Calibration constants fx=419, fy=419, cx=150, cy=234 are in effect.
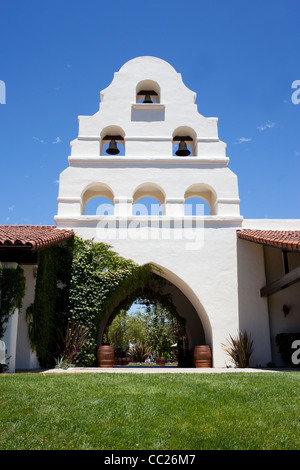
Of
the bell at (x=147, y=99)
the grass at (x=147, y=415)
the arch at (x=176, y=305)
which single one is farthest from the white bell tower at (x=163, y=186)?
the grass at (x=147, y=415)

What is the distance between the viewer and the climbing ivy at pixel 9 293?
9.86m

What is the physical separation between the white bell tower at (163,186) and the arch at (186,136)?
39 millimetres

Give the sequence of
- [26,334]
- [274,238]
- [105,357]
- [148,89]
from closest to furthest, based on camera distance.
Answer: [26,334], [274,238], [105,357], [148,89]

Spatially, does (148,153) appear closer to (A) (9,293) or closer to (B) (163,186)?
(B) (163,186)

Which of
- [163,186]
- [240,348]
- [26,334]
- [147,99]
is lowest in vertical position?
[240,348]

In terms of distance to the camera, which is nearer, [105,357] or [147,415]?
[147,415]

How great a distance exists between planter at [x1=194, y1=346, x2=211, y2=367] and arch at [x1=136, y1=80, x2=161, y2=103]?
9.30 meters

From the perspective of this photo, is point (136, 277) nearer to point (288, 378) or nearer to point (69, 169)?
point (69, 169)

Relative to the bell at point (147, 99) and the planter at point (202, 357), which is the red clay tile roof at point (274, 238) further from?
the bell at point (147, 99)

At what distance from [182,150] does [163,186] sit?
1.92m

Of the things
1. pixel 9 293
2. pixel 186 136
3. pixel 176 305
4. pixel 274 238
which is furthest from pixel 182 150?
pixel 9 293

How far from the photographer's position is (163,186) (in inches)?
571

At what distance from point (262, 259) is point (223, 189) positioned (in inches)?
108

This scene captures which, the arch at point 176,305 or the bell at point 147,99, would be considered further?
the arch at point 176,305
